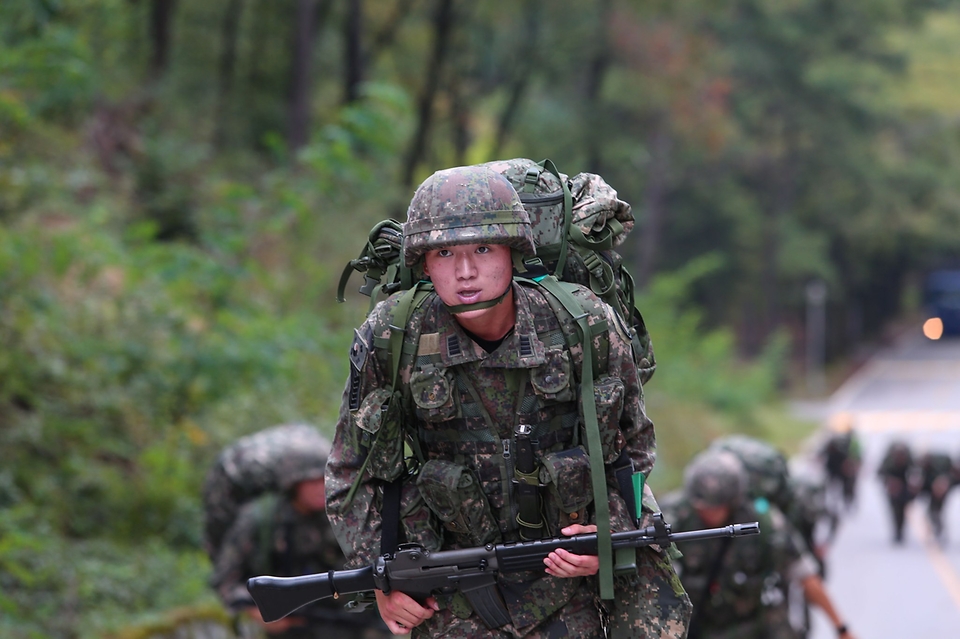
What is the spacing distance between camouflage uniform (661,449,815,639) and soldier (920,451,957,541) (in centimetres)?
1269

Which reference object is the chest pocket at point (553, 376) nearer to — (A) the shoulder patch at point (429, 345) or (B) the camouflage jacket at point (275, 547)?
(A) the shoulder patch at point (429, 345)

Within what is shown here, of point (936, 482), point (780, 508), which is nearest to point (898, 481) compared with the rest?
point (936, 482)

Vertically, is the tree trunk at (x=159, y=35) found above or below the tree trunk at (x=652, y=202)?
above

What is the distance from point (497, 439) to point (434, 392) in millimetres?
233

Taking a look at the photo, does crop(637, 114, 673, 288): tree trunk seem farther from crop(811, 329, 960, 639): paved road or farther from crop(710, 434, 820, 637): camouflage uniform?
crop(710, 434, 820, 637): camouflage uniform

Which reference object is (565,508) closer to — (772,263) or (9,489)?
(9,489)

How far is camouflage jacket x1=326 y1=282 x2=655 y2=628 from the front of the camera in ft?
10.8

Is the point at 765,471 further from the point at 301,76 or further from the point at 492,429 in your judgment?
the point at 301,76

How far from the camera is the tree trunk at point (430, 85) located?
74.4ft

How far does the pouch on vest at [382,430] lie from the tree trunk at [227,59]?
20.4 meters

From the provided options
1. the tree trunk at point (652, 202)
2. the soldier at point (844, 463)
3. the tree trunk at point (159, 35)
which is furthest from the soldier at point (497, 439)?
the tree trunk at point (652, 202)

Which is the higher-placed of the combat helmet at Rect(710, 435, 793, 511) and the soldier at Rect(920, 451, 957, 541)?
the combat helmet at Rect(710, 435, 793, 511)

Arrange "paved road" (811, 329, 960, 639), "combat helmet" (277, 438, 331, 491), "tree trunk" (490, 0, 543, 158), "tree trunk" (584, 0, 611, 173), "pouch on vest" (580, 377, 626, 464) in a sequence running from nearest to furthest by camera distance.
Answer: "pouch on vest" (580, 377, 626, 464) → "combat helmet" (277, 438, 331, 491) → "paved road" (811, 329, 960, 639) → "tree trunk" (490, 0, 543, 158) → "tree trunk" (584, 0, 611, 173)

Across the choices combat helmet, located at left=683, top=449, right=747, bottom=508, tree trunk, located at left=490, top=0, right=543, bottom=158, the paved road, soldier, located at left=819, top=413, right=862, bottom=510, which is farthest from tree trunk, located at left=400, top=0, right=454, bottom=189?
combat helmet, located at left=683, top=449, right=747, bottom=508
